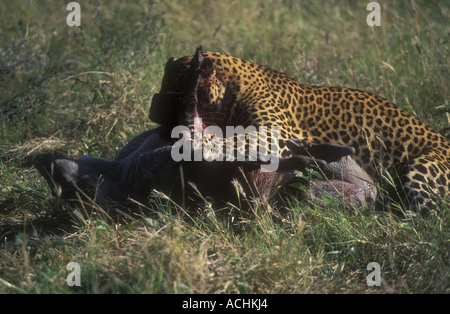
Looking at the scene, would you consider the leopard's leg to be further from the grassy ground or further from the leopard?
the grassy ground

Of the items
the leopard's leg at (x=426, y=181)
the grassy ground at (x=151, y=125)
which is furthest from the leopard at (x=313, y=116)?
the grassy ground at (x=151, y=125)

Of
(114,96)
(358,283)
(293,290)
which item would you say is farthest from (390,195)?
Answer: (114,96)

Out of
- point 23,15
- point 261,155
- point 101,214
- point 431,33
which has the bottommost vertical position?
point 101,214

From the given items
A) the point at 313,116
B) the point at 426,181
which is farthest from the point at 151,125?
the point at 426,181

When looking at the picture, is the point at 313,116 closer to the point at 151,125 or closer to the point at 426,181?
the point at 426,181

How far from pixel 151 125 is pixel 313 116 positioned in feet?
6.03

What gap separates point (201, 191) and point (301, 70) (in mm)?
3155

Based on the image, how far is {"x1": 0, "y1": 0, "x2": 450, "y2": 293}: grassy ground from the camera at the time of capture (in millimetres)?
3779

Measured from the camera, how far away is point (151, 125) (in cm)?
639

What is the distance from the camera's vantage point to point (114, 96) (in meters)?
6.57

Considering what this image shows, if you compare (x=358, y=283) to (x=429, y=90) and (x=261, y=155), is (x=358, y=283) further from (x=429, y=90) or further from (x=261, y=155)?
(x=429, y=90)

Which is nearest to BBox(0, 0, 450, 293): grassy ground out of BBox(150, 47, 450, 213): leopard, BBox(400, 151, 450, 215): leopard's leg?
BBox(400, 151, 450, 215): leopard's leg

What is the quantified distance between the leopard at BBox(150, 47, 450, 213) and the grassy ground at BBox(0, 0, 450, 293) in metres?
0.65

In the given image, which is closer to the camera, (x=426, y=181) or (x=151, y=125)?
(x=426, y=181)
